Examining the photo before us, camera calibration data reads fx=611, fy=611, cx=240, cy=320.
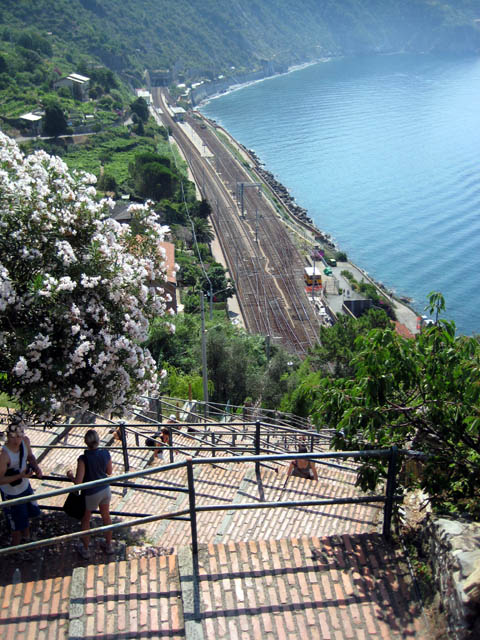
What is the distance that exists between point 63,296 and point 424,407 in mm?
3723

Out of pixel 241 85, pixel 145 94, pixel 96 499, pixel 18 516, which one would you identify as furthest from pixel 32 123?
pixel 241 85

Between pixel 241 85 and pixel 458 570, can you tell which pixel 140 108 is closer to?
pixel 241 85

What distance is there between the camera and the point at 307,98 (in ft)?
438

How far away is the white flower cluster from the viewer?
20.1 ft

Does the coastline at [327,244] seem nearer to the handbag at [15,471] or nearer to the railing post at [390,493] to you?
the railing post at [390,493]

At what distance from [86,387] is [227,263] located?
176ft

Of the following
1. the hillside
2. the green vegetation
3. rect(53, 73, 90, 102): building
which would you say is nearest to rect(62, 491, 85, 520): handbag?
the green vegetation

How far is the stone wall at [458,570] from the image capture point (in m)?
3.80

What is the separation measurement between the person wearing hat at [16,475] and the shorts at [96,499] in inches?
21.0

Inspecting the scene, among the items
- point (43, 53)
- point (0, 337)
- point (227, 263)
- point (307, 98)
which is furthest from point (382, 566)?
point (307, 98)

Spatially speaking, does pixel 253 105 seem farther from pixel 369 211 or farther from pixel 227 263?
pixel 227 263

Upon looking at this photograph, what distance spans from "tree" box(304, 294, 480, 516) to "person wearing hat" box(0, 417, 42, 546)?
269cm

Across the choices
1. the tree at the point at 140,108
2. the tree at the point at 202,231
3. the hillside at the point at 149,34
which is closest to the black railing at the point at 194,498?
the tree at the point at 202,231

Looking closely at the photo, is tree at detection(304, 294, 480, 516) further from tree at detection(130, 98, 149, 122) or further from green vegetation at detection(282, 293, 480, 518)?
tree at detection(130, 98, 149, 122)
